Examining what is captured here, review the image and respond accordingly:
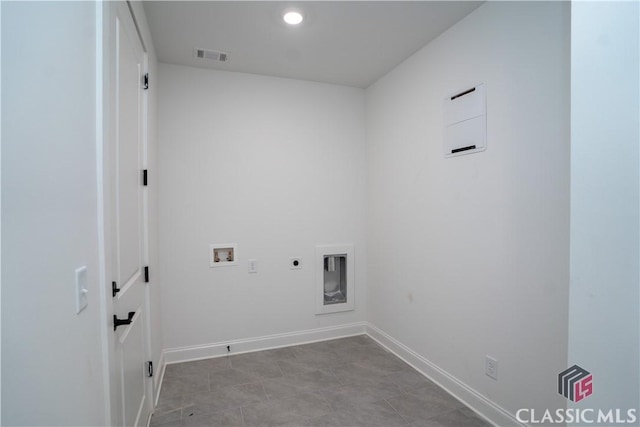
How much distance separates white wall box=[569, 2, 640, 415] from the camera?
760 mm

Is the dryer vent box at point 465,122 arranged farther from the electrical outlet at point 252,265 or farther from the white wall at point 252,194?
the electrical outlet at point 252,265

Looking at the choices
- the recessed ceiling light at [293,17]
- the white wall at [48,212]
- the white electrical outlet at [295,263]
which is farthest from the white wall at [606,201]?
the white electrical outlet at [295,263]

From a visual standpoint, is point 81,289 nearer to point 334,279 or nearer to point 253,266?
point 253,266

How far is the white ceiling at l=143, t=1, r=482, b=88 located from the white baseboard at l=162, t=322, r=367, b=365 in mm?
2610

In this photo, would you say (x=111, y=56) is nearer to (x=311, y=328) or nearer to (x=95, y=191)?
(x=95, y=191)

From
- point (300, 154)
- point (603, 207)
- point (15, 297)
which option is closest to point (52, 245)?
point (15, 297)

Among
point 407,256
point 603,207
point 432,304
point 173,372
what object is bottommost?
point 173,372

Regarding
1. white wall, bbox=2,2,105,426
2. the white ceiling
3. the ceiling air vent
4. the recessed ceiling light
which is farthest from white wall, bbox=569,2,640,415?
the ceiling air vent

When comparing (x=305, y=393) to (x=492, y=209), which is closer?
(x=492, y=209)

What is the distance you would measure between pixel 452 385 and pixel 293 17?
9.44ft

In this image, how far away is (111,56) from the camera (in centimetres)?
132

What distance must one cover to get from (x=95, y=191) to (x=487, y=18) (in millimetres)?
2407

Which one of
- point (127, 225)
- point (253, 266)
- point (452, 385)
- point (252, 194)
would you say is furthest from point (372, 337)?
point (127, 225)

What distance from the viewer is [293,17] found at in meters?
2.23
